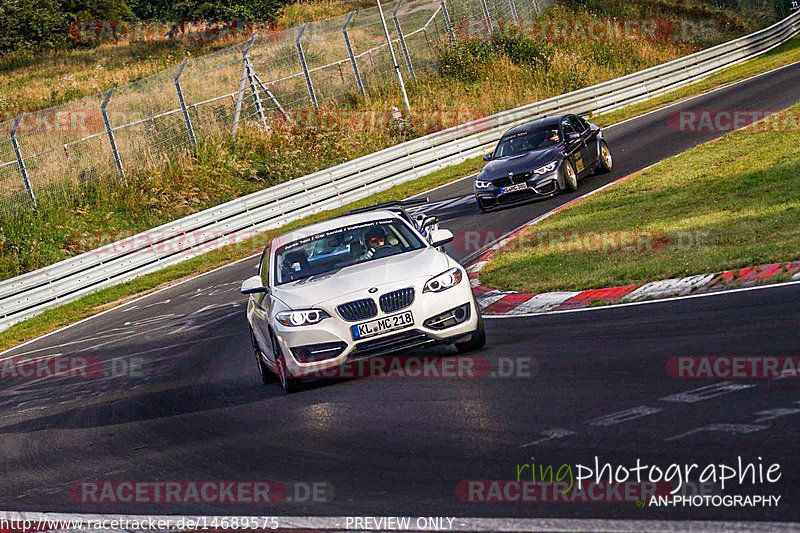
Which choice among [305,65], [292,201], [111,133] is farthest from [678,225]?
[305,65]

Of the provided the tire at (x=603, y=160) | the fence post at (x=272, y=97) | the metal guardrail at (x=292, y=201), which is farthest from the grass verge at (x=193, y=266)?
the tire at (x=603, y=160)

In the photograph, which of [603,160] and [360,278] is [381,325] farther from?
[603,160]

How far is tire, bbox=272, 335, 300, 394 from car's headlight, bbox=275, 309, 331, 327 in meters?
0.30

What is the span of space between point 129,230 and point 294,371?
2198cm

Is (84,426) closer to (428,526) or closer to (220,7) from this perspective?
(428,526)

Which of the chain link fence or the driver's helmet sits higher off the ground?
the driver's helmet

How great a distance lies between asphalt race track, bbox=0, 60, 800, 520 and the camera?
19.3ft

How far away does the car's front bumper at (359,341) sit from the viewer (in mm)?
9391

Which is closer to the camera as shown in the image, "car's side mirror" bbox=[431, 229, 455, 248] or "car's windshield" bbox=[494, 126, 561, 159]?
"car's side mirror" bbox=[431, 229, 455, 248]

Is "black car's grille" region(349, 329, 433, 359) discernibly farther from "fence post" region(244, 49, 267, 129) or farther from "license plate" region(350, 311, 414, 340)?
"fence post" region(244, 49, 267, 129)

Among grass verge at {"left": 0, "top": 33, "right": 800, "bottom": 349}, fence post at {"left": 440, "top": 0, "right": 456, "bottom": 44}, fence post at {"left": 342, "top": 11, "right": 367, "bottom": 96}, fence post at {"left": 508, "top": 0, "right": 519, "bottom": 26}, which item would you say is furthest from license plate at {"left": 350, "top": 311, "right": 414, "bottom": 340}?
fence post at {"left": 508, "top": 0, "right": 519, "bottom": 26}

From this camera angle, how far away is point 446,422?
24.8 ft

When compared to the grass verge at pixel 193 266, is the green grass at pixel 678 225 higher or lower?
higher

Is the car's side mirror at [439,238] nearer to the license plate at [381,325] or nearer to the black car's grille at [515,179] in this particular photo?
the license plate at [381,325]
